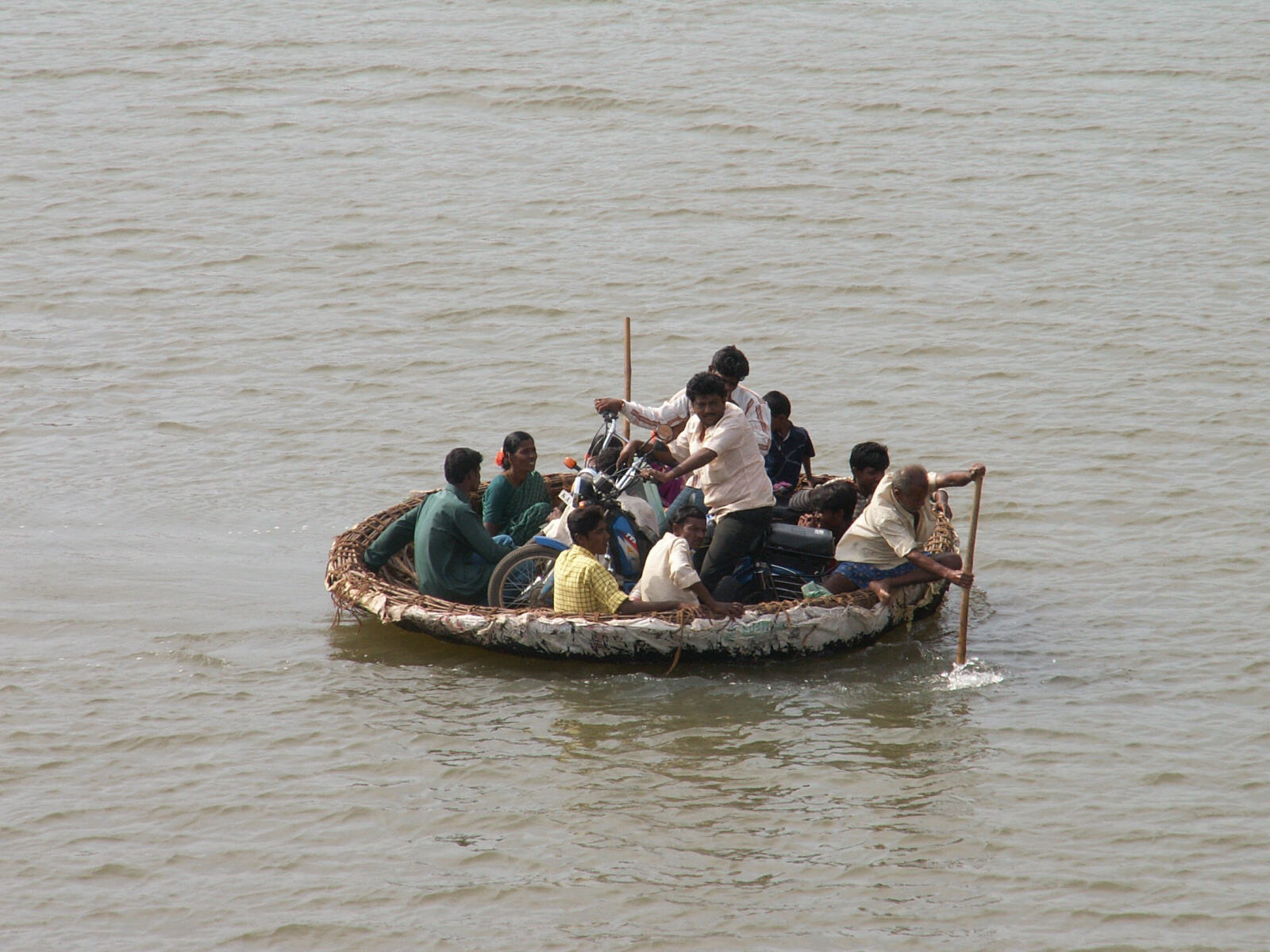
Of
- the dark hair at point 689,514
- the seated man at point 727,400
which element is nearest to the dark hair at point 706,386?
the seated man at point 727,400

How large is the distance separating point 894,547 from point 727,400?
1.17m

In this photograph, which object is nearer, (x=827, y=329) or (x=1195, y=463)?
(x=1195, y=463)

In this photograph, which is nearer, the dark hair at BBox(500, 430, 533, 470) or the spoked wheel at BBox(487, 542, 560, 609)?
the spoked wheel at BBox(487, 542, 560, 609)

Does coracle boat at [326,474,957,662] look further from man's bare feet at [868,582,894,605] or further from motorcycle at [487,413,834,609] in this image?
motorcycle at [487,413,834,609]

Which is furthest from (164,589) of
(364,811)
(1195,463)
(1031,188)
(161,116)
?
(161,116)

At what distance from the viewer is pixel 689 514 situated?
780 centimetres

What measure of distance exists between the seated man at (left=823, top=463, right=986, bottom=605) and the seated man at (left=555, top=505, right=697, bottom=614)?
88cm

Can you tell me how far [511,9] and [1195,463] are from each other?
49.2ft

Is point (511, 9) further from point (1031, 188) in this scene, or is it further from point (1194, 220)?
point (1194, 220)

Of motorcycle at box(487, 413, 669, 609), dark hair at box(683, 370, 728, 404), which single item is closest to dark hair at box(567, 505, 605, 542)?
motorcycle at box(487, 413, 669, 609)

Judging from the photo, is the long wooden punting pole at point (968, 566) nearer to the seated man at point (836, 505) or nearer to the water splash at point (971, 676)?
the water splash at point (971, 676)

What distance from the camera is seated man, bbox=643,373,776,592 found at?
7.69m

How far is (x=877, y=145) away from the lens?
17.5 metres

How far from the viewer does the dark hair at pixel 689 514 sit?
7789 mm
